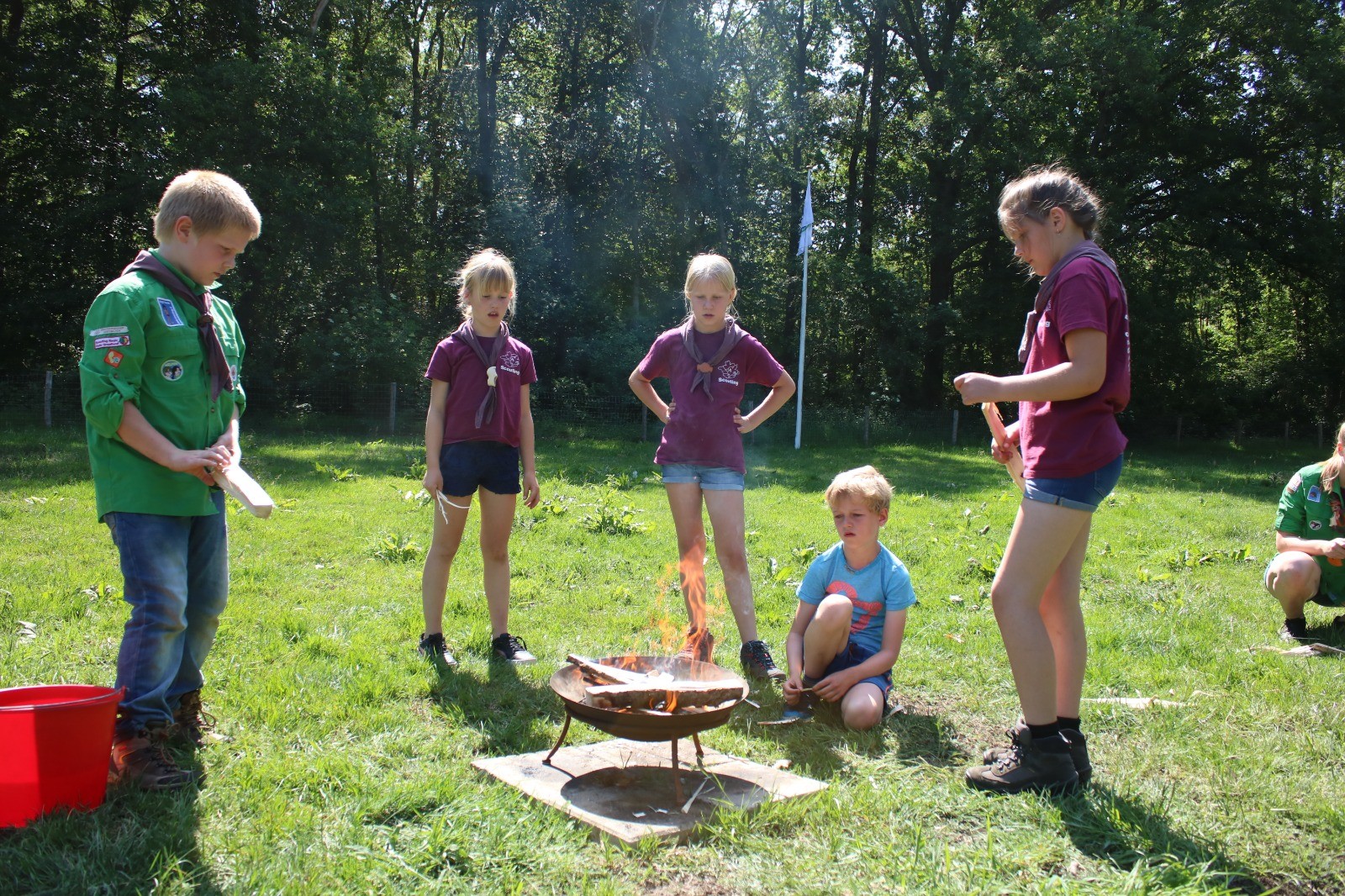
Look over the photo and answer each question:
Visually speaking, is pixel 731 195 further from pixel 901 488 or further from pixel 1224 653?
pixel 1224 653

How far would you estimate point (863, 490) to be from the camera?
4008 millimetres

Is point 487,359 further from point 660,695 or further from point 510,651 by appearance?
point 660,695

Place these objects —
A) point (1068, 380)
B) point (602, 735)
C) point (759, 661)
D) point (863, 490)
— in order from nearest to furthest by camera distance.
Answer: point (1068, 380)
point (602, 735)
point (863, 490)
point (759, 661)

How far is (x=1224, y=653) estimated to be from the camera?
4.96 metres

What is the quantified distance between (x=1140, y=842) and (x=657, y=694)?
150 cm

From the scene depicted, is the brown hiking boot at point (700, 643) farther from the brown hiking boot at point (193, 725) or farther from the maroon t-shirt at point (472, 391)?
the brown hiking boot at point (193, 725)

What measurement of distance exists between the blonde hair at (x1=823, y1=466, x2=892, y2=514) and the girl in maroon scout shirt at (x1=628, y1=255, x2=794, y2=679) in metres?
0.60

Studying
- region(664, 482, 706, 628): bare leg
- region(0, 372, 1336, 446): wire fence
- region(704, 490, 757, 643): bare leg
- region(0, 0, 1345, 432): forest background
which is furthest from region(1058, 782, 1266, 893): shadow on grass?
region(0, 0, 1345, 432): forest background

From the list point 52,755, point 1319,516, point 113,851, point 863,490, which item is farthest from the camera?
point 1319,516

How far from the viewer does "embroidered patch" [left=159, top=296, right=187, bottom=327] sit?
3166 millimetres

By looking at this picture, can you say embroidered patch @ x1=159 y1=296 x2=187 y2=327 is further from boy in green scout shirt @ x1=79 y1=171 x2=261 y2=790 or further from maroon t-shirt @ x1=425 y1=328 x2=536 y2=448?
maroon t-shirt @ x1=425 y1=328 x2=536 y2=448

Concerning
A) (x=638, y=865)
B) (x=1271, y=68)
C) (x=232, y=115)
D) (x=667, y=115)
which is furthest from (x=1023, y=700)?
(x=1271, y=68)

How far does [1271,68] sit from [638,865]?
26.2 meters

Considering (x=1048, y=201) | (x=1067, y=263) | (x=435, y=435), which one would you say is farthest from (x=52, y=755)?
(x=1048, y=201)
